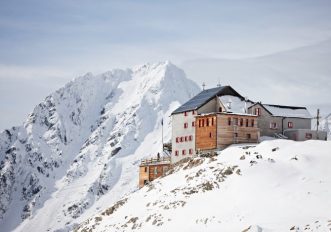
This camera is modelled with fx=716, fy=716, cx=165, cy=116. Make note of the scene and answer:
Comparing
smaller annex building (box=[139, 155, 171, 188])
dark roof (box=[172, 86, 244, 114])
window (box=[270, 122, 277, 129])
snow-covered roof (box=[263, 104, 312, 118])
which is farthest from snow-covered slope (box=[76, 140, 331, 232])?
snow-covered roof (box=[263, 104, 312, 118])

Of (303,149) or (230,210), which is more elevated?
(303,149)

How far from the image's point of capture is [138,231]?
254ft

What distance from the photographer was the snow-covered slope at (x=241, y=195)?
2608 inches

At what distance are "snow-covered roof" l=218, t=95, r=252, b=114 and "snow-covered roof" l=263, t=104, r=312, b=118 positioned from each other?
375cm

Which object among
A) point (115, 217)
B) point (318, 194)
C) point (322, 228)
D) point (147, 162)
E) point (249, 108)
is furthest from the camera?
point (147, 162)

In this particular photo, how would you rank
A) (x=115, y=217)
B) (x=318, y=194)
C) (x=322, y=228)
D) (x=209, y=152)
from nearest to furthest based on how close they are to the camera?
(x=322, y=228) < (x=318, y=194) < (x=115, y=217) < (x=209, y=152)

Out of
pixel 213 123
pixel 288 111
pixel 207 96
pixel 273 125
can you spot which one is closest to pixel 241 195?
pixel 213 123

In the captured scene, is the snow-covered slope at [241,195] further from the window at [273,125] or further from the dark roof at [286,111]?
the dark roof at [286,111]

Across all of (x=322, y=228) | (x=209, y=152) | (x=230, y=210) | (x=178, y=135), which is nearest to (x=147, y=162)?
(x=178, y=135)

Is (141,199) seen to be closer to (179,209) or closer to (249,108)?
(179,209)

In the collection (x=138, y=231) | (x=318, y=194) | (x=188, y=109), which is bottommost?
(x=138, y=231)

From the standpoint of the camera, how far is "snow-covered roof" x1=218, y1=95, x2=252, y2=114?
98250mm

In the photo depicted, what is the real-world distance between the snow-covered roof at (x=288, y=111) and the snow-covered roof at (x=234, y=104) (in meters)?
3.75

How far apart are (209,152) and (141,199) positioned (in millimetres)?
11967
